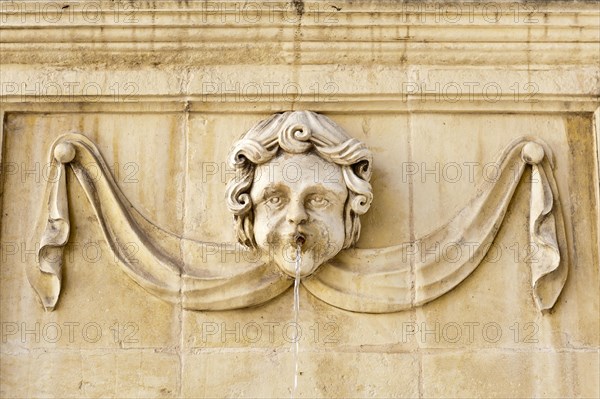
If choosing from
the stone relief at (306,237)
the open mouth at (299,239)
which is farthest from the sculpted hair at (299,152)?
the open mouth at (299,239)

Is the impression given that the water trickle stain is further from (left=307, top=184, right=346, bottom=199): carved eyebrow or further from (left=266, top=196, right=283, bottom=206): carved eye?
(left=266, top=196, right=283, bottom=206): carved eye

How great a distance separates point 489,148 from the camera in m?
6.28

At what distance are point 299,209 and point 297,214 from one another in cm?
3

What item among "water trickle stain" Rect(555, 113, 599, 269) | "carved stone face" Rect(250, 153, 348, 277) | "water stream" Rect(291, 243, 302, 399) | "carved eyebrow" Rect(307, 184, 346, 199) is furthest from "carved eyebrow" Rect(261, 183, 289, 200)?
"water trickle stain" Rect(555, 113, 599, 269)

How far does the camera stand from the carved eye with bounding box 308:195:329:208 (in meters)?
5.98

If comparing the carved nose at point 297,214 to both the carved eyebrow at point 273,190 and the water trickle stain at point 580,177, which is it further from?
the water trickle stain at point 580,177

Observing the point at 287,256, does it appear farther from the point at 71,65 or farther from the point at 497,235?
the point at 71,65

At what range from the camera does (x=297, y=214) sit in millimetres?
5887

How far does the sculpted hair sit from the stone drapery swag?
0.16m

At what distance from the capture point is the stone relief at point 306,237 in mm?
5969

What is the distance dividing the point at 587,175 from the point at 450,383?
1.17 meters

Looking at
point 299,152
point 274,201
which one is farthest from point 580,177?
point 274,201

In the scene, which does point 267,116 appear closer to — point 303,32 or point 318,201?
point 303,32

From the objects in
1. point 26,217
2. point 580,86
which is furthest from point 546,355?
point 26,217
